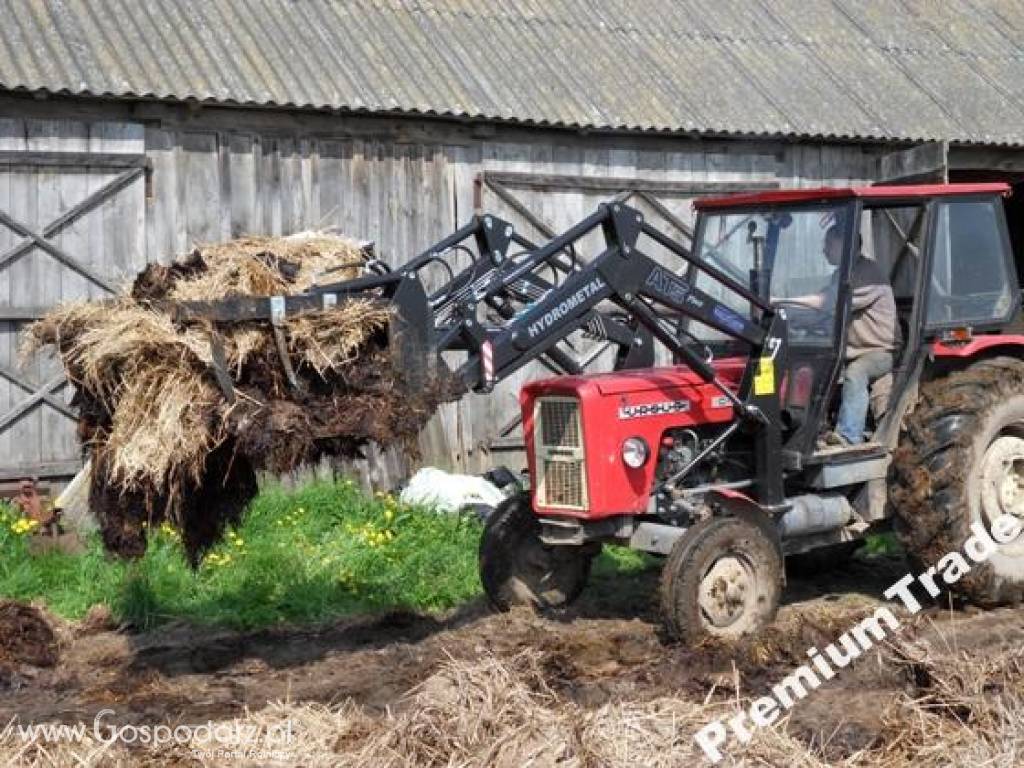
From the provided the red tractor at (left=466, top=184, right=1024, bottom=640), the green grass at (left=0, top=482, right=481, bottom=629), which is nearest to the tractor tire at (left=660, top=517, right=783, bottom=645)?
the red tractor at (left=466, top=184, right=1024, bottom=640)

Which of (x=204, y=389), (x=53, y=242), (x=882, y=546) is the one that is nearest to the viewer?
(x=204, y=389)

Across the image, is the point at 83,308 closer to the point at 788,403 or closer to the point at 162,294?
the point at 162,294

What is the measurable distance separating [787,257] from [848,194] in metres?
0.53

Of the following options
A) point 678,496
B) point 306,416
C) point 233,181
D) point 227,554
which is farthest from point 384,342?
point 233,181

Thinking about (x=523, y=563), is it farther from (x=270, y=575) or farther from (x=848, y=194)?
(x=848, y=194)

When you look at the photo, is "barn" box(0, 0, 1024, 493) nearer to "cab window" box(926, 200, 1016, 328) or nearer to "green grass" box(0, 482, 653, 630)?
"green grass" box(0, 482, 653, 630)

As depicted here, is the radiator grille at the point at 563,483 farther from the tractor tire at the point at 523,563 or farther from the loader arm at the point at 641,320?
the loader arm at the point at 641,320

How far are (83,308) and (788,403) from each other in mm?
3632

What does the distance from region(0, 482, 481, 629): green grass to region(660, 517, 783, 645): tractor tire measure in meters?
1.93

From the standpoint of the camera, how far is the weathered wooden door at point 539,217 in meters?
12.4

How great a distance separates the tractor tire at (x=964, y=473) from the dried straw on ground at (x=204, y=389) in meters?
2.86

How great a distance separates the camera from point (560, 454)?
7738 millimetres

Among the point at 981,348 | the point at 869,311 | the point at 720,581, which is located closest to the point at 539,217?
the point at 869,311

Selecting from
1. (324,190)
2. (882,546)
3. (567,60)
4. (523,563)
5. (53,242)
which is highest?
(567,60)
